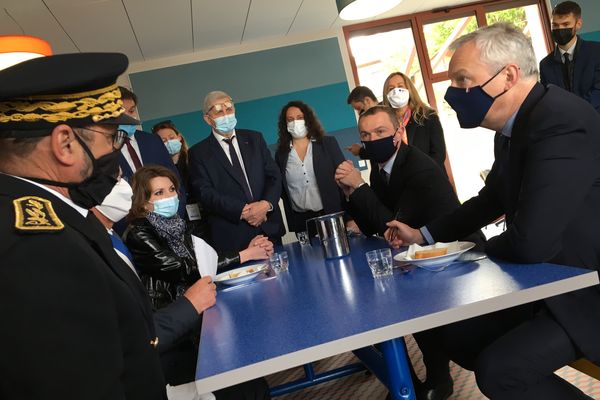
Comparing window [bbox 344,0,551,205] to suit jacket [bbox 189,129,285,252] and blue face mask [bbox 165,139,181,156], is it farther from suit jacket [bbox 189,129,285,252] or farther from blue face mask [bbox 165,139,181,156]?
suit jacket [bbox 189,129,285,252]

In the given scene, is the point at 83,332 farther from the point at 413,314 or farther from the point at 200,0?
the point at 200,0

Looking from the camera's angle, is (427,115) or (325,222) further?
(427,115)

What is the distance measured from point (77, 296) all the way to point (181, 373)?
46.8 inches

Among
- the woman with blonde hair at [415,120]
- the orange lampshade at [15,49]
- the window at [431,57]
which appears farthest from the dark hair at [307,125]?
the window at [431,57]

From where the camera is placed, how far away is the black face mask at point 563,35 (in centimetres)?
379

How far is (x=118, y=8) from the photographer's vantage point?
15.3 feet

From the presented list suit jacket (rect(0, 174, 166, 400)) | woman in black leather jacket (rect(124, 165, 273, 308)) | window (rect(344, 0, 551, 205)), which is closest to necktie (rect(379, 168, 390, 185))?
woman in black leather jacket (rect(124, 165, 273, 308))

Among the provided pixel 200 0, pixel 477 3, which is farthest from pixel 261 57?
pixel 477 3

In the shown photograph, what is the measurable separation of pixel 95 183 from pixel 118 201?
77 centimetres

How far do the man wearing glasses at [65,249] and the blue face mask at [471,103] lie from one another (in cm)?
108

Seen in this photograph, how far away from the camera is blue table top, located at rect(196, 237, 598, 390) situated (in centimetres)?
105

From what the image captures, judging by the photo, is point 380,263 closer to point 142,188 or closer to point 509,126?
point 509,126

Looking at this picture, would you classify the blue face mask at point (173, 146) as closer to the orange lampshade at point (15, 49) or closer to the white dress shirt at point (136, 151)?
the white dress shirt at point (136, 151)

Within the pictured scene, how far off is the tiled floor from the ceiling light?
1.89 m
